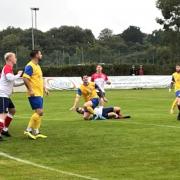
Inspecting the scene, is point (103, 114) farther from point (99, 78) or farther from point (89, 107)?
point (99, 78)

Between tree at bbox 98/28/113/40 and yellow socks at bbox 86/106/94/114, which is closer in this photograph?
yellow socks at bbox 86/106/94/114

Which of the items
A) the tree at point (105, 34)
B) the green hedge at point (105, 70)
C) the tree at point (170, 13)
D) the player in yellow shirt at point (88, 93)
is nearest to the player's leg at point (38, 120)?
the player in yellow shirt at point (88, 93)

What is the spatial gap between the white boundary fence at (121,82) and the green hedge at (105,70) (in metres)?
8.01

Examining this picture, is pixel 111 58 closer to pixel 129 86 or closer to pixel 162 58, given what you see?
pixel 162 58

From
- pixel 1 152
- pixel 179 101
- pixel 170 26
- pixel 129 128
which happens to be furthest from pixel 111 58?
pixel 1 152

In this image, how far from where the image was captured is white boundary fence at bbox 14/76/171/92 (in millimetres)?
50703

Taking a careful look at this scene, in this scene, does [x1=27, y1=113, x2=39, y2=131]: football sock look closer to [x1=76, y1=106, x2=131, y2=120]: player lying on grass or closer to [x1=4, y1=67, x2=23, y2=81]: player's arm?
[x1=4, y1=67, x2=23, y2=81]: player's arm

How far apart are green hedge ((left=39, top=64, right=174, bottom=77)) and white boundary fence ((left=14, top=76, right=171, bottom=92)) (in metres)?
8.01

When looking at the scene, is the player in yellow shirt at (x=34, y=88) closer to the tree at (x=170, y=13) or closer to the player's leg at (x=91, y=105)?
the player's leg at (x=91, y=105)

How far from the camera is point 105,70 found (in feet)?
200

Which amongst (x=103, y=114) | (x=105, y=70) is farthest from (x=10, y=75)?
(x=105, y=70)

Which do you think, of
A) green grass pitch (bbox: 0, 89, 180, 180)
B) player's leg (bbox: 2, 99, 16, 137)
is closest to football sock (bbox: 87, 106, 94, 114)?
green grass pitch (bbox: 0, 89, 180, 180)

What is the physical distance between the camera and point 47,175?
9.01 meters

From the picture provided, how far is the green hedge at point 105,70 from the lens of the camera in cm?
6023
